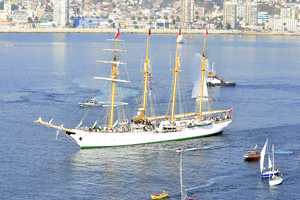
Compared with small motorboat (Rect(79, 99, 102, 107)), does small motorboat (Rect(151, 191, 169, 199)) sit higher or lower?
lower

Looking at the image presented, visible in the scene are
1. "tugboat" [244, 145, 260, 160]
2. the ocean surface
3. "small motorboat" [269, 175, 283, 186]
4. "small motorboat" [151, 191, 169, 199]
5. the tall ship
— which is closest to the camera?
"small motorboat" [151, 191, 169, 199]

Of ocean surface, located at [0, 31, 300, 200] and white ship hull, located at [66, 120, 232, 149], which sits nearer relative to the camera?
ocean surface, located at [0, 31, 300, 200]

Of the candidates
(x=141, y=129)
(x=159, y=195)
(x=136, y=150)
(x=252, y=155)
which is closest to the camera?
(x=159, y=195)

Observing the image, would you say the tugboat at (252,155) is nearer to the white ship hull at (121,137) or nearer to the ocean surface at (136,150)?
the ocean surface at (136,150)

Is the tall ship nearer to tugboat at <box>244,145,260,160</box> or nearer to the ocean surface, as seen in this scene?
the ocean surface

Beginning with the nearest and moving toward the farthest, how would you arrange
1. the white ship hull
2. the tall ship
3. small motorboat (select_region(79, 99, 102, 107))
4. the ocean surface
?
the ocean surface
the white ship hull
the tall ship
small motorboat (select_region(79, 99, 102, 107))

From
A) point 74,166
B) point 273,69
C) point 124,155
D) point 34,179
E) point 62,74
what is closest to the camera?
point 34,179

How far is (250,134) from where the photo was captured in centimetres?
7806

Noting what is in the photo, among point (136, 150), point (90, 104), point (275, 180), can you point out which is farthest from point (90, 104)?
point (275, 180)

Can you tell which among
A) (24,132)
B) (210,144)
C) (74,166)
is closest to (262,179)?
(210,144)

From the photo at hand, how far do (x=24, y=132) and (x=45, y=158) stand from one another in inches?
527

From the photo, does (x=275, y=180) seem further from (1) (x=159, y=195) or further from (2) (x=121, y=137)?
(2) (x=121, y=137)

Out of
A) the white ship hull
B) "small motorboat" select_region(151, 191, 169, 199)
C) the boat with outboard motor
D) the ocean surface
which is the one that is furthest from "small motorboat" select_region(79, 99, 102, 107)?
"small motorboat" select_region(151, 191, 169, 199)

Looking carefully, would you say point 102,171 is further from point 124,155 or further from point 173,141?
point 173,141
